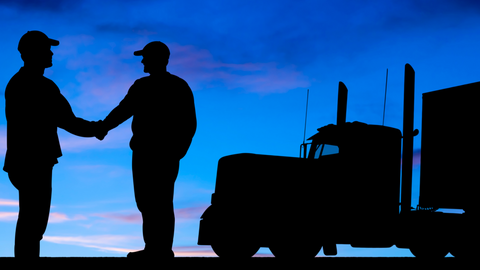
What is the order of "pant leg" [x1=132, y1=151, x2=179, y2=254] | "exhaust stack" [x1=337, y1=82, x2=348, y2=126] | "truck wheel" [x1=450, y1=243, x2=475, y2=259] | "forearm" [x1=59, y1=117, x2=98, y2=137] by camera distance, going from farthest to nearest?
"exhaust stack" [x1=337, y1=82, x2=348, y2=126] → "truck wheel" [x1=450, y1=243, x2=475, y2=259] → "forearm" [x1=59, y1=117, x2=98, y2=137] → "pant leg" [x1=132, y1=151, x2=179, y2=254]

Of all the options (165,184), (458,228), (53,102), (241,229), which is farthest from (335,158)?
(53,102)

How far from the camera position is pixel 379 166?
11.3m

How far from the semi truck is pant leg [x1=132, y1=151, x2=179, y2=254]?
3.18 metres

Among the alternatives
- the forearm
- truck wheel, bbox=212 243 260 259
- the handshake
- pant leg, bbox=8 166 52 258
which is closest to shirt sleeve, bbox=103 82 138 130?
the handshake

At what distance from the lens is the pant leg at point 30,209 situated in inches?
266

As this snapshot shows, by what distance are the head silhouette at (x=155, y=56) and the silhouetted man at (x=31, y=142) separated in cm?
120

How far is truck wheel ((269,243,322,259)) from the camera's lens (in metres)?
10.3

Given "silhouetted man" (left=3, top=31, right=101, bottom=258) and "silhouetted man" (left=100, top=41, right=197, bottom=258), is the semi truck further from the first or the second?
"silhouetted man" (left=3, top=31, right=101, bottom=258)

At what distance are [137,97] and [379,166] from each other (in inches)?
225

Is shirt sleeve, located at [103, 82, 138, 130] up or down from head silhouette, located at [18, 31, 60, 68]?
down

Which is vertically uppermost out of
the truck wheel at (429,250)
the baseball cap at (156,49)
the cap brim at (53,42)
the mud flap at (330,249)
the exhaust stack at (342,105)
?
the exhaust stack at (342,105)

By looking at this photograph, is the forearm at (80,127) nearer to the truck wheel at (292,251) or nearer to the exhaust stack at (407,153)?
the truck wheel at (292,251)

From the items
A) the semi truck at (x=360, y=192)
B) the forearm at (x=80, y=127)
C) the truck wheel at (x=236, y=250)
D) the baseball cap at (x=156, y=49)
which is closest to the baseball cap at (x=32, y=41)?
the baseball cap at (x=156, y=49)

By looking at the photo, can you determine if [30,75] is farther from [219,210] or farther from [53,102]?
[219,210]
